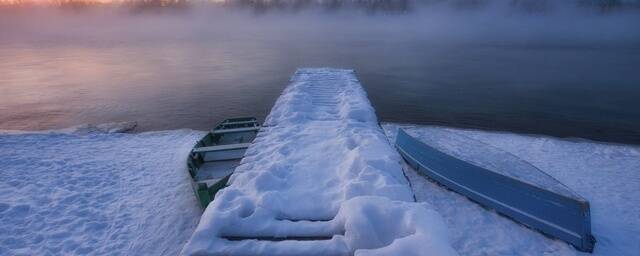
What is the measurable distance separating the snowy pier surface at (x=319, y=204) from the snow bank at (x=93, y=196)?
13.7ft

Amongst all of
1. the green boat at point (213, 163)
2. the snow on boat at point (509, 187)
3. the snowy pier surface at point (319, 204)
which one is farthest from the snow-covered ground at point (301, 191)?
the green boat at point (213, 163)

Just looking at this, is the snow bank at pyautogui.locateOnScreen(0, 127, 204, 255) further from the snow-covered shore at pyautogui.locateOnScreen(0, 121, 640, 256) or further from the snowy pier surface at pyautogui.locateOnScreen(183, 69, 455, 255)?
the snowy pier surface at pyautogui.locateOnScreen(183, 69, 455, 255)

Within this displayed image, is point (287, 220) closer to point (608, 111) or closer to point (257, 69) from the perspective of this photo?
point (608, 111)

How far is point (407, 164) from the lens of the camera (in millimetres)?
13859

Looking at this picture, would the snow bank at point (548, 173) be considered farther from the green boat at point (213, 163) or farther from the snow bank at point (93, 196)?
the snow bank at point (93, 196)

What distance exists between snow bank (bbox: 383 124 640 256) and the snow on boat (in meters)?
0.16

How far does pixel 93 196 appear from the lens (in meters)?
10.7

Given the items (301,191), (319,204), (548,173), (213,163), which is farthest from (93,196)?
(548,173)

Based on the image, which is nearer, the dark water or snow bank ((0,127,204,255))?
snow bank ((0,127,204,255))

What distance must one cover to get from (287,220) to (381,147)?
9.74 ft

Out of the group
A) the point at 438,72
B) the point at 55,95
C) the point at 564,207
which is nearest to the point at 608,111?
the point at 438,72

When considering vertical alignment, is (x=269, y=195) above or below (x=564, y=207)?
above

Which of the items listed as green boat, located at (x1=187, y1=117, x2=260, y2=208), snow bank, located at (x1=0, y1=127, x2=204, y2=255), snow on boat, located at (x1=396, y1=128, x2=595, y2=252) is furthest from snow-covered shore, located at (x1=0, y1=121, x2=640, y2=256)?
green boat, located at (x1=187, y1=117, x2=260, y2=208)

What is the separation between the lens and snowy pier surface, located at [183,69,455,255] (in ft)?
13.8
